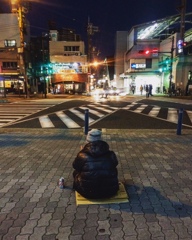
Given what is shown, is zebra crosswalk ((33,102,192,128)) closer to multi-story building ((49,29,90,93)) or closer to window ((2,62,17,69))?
window ((2,62,17,69))

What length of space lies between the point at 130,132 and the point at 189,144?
8.21 feet

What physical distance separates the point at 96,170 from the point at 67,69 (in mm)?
49011

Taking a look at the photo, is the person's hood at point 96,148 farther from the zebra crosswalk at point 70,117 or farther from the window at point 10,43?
the window at point 10,43

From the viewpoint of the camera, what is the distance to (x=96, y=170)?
12.3 ft

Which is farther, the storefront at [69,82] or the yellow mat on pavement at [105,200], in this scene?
the storefront at [69,82]

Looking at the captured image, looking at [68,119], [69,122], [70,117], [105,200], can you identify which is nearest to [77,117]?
[70,117]

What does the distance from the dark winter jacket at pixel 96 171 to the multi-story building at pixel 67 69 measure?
44.5m

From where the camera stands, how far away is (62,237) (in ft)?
9.83

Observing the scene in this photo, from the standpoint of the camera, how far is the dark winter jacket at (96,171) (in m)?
3.75

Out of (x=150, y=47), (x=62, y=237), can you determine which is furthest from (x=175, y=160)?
(x=150, y=47)

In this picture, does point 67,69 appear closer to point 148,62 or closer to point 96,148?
point 148,62

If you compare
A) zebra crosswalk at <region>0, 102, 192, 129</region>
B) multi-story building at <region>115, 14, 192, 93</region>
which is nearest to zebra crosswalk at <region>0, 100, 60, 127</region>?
zebra crosswalk at <region>0, 102, 192, 129</region>

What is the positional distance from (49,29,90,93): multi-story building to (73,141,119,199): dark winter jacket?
1753 inches

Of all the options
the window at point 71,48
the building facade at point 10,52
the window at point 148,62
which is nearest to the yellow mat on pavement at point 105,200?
the building facade at point 10,52
